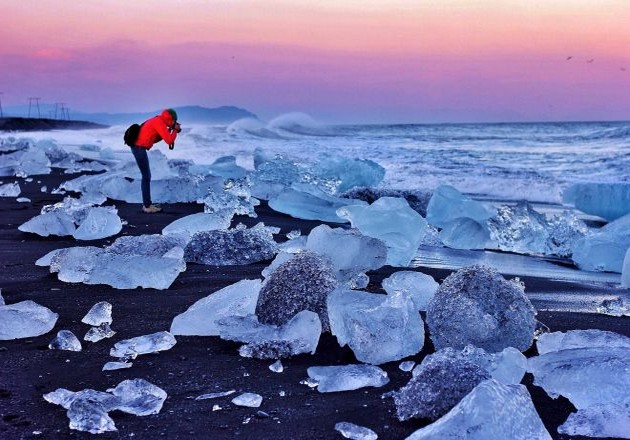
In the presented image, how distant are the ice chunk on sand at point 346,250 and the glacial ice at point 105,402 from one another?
4.58 ft

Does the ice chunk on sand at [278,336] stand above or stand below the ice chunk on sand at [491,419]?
below

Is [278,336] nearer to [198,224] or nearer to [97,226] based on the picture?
[198,224]

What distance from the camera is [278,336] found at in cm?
243

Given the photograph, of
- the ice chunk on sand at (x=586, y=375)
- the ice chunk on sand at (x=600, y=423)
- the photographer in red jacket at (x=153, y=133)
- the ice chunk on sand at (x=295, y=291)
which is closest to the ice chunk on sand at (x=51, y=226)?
the photographer in red jacket at (x=153, y=133)

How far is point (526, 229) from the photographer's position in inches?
204

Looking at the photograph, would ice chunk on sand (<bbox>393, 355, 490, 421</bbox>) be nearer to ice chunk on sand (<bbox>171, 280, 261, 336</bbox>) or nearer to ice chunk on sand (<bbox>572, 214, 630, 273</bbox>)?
ice chunk on sand (<bbox>171, 280, 261, 336</bbox>)

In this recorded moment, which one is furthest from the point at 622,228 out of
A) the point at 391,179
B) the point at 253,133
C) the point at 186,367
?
the point at 253,133

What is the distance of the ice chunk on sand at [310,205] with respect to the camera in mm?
6047

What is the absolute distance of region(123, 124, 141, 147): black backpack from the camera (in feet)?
22.9

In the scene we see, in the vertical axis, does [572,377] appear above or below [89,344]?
above

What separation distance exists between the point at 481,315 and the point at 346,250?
106 centimetres

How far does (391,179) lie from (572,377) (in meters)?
9.58

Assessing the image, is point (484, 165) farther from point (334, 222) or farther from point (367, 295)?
point (367, 295)

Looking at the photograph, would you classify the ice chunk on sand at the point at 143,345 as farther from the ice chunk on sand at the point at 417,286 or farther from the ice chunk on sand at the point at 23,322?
the ice chunk on sand at the point at 417,286
